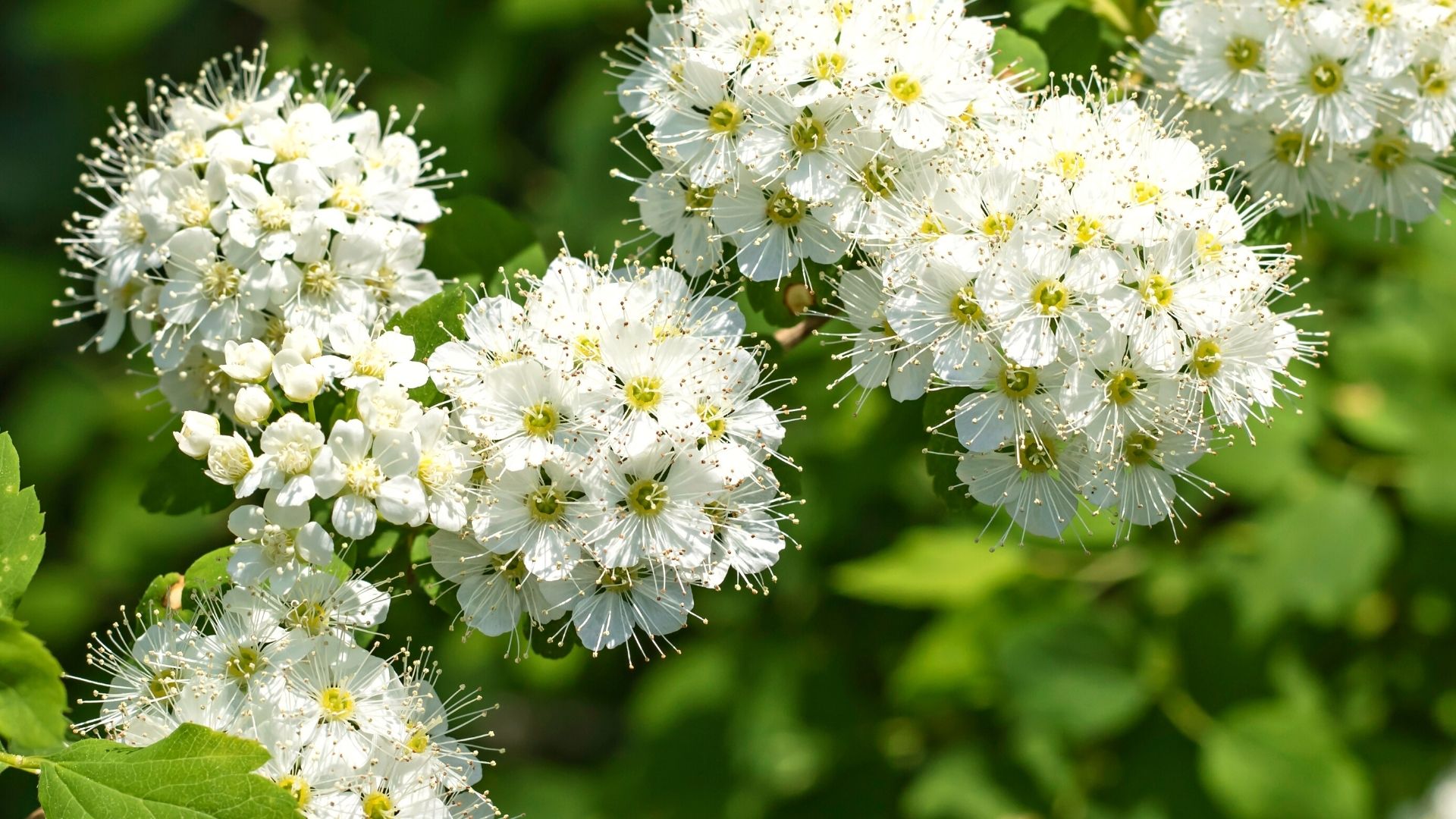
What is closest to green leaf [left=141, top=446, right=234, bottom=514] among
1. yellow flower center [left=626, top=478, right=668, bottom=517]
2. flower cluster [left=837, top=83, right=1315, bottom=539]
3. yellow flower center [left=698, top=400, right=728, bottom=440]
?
yellow flower center [left=626, top=478, right=668, bottom=517]

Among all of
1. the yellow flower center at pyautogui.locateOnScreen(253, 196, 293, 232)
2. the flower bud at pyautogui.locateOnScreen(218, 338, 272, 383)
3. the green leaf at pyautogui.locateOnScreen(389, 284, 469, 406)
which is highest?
the yellow flower center at pyautogui.locateOnScreen(253, 196, 293, 232)

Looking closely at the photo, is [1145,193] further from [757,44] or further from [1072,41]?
[757,44]

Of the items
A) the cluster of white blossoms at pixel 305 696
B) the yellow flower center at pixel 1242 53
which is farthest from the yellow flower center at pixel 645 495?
the yellow flower center at pixel 1242 53

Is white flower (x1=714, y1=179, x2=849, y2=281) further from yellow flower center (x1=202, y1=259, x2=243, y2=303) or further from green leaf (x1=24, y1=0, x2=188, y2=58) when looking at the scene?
green leaf (x1=24, y1=0, x2=188, y2=58)

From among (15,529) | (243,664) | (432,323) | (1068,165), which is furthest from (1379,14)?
(15,529)

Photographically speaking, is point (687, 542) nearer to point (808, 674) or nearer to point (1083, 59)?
point (1083, 59)

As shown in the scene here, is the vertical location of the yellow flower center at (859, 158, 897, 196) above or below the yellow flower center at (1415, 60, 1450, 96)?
above
